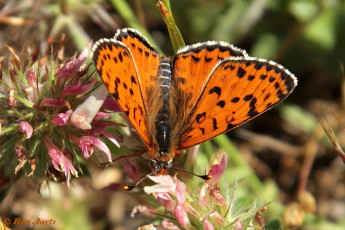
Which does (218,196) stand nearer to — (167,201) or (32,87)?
(167,201)

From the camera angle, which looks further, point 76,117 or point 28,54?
point 28,54

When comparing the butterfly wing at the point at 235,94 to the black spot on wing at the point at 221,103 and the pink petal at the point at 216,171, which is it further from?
the pink petal at the point at 216,171

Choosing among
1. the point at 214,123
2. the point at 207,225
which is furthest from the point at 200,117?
the point at 207,225

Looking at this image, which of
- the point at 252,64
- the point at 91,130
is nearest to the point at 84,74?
the point at 91,130

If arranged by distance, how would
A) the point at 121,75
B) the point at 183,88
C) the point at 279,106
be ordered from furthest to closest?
the point at 279,106 → the point at 183,88 → the point at 121,75

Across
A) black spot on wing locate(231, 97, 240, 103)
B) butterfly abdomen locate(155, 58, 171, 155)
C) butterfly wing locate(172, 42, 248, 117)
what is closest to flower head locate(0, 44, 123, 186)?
butterfly abdomen locate(155, 58, 171, 155)

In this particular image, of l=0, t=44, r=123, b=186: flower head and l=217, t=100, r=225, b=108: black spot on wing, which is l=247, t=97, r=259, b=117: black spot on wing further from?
l=0, t=44, r=123, b=186: flower head

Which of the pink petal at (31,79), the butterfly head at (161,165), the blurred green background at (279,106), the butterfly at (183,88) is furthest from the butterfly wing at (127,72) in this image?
the blurred green background at (279,106)

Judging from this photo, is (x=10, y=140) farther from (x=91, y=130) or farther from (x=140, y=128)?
(x=140, y=128)
